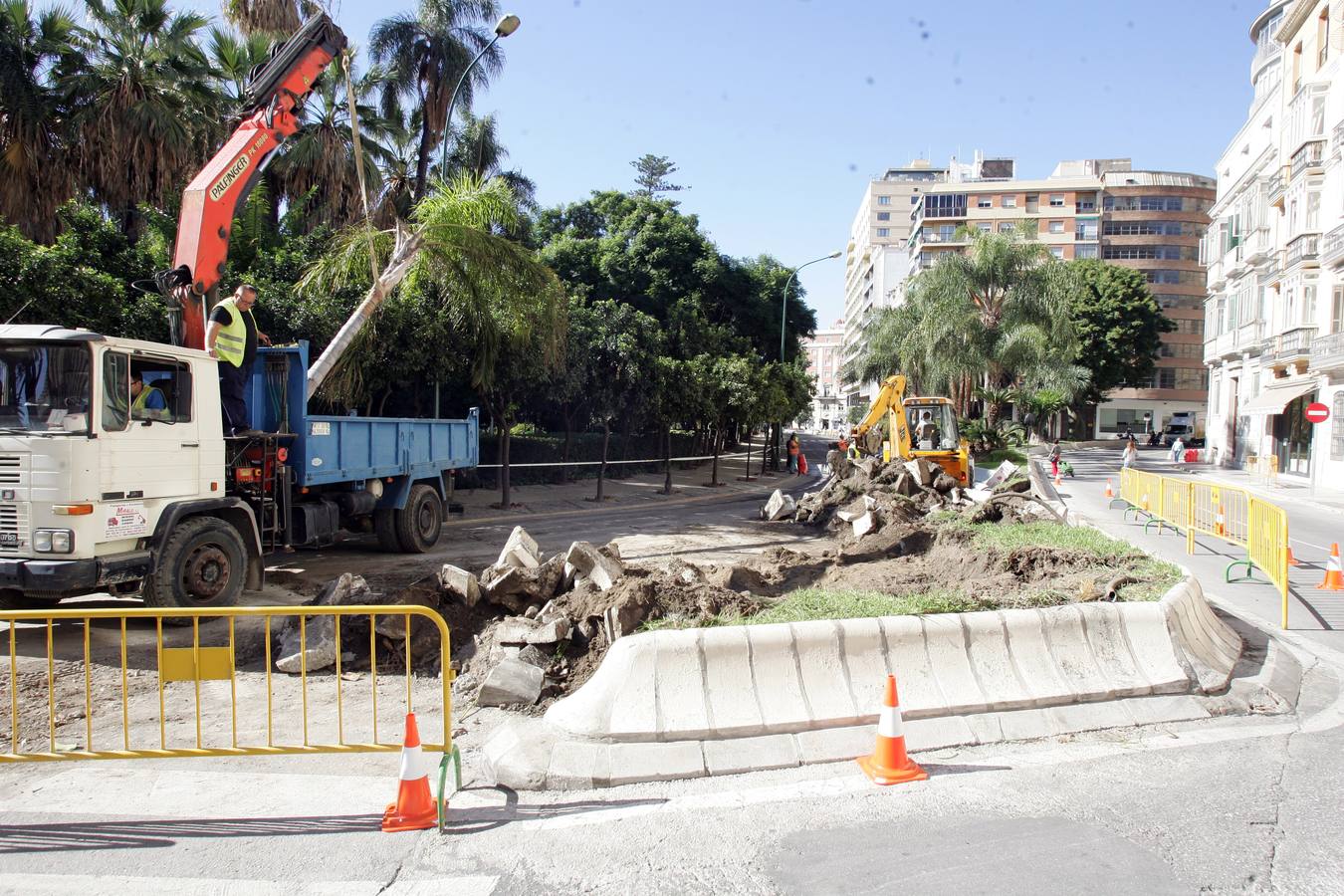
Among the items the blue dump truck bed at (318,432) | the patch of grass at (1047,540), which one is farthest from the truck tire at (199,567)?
the patch of grass at (1047,540)

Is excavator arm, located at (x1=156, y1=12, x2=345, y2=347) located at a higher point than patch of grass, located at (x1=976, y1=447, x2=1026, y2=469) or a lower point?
higher

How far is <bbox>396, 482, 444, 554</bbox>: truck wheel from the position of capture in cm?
1264

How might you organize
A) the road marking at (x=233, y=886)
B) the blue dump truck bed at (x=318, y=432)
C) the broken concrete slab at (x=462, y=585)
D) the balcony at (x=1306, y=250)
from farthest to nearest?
1. the balcony at (x=1306, y=250)
2. the blue dump truck bed at (x=318, y=432)
3. the broken concrete slab at (x=462, y=585)
4. the road marking at (x=233, y=886)

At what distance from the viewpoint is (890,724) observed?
4594 millimetres

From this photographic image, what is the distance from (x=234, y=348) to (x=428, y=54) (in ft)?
67.2

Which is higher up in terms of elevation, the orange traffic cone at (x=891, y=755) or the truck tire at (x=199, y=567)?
the truck tire at (x=199, y=567)

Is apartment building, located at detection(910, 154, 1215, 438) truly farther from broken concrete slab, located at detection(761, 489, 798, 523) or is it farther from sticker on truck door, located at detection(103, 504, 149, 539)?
sticker on truck door, located at detection(103, 504, 149, 539)

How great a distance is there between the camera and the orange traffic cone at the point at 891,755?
455cm

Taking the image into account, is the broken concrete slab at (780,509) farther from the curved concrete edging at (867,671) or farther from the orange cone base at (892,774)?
the orange cone base at (892,774)

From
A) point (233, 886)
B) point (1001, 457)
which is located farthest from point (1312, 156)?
point (233, 886)

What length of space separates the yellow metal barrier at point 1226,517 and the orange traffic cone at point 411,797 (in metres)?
A: 7.60

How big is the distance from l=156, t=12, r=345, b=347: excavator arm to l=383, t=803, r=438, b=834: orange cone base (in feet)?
24.7

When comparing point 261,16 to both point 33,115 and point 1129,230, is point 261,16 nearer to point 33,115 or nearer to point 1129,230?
point 33,115

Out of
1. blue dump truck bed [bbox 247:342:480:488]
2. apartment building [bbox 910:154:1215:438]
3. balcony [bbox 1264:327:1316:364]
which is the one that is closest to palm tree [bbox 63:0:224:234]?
blue dump truck bed [bbox 247:342:480:488]
